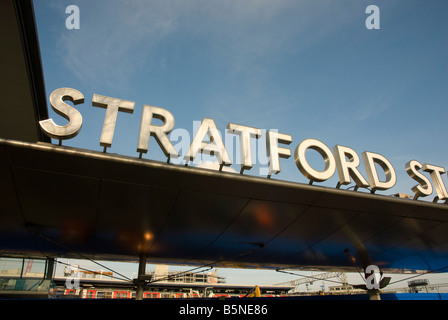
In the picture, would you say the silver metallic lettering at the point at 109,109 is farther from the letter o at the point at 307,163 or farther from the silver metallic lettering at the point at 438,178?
the silver metallic lettering at the point at 438,178

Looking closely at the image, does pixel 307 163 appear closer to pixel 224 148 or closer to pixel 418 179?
pixel 224 148

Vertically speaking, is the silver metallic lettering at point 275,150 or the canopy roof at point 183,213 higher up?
the silver metallic lettering at point 275,150

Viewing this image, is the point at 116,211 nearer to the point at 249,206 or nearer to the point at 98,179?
the point at 98,179

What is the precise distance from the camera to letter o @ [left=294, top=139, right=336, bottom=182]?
27.0ft

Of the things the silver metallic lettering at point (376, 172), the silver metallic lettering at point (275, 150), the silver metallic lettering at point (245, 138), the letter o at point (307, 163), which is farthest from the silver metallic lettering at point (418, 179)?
the silver metallic lettering at point (245, 138)

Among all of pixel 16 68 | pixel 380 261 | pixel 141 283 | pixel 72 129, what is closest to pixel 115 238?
pixel 141 283

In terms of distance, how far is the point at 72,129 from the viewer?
6.72m

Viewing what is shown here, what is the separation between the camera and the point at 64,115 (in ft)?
23.1

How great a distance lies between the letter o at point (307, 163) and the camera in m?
8.24

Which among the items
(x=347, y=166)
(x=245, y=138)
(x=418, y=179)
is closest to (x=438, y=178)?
(x=418, y=179)

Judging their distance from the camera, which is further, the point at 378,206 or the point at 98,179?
the point at 378,206

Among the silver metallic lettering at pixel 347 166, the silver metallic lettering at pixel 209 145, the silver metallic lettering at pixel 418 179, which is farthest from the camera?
the silver metallic lettering at pixel 418 179
